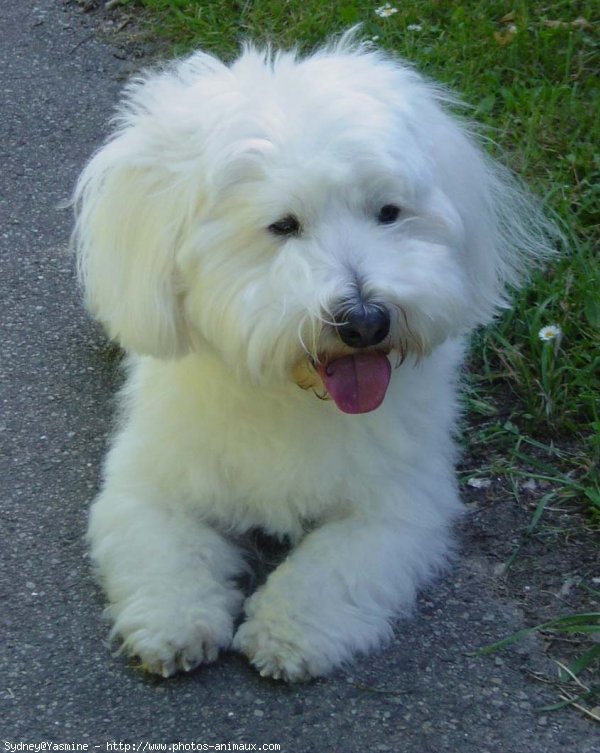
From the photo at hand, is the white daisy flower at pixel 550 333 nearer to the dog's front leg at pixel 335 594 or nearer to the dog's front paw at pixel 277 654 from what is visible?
the dog's front leg at pixel 335 594

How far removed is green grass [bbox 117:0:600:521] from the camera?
3.67m

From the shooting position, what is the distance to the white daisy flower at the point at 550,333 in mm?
3801

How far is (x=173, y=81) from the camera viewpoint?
313cm

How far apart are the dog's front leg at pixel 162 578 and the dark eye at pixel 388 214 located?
0.97 meters

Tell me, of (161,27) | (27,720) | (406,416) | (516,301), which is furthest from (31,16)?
A: (27,720)

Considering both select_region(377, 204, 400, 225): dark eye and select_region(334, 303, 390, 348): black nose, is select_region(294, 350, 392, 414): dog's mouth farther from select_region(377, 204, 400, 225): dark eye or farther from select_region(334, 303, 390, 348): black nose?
select_region(377, 204, 400, 225): dark eye

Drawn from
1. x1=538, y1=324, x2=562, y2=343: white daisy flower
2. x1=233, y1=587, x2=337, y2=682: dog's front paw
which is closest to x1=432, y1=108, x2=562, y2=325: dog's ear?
x1=538, y1=324, x2=562, y2=343: white daisy flower

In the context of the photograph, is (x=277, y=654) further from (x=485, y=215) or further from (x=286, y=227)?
(x=485, y=215)

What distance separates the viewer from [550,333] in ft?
12.5

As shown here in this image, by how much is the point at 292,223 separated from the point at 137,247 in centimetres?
44

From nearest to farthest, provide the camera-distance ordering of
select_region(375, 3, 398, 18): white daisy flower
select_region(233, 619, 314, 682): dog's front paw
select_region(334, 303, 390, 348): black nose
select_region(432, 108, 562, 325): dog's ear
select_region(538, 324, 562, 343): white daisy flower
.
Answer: select_region(334, 303, 390, 348): black nose < select_region(233, 619, 314, 682): dog's front paw < select_region(432, 108, 562, 325): dog's ear < select_region(538, 324, 562, 343): white daisy flower < select_region(375, 3, 398, 18): white daisy flower

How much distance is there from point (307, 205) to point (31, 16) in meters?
4.35

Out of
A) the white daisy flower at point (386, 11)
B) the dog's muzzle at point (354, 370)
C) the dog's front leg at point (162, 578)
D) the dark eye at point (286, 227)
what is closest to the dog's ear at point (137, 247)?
the dark eye at point (286, 227)

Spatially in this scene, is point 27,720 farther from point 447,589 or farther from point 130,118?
point 130,118
